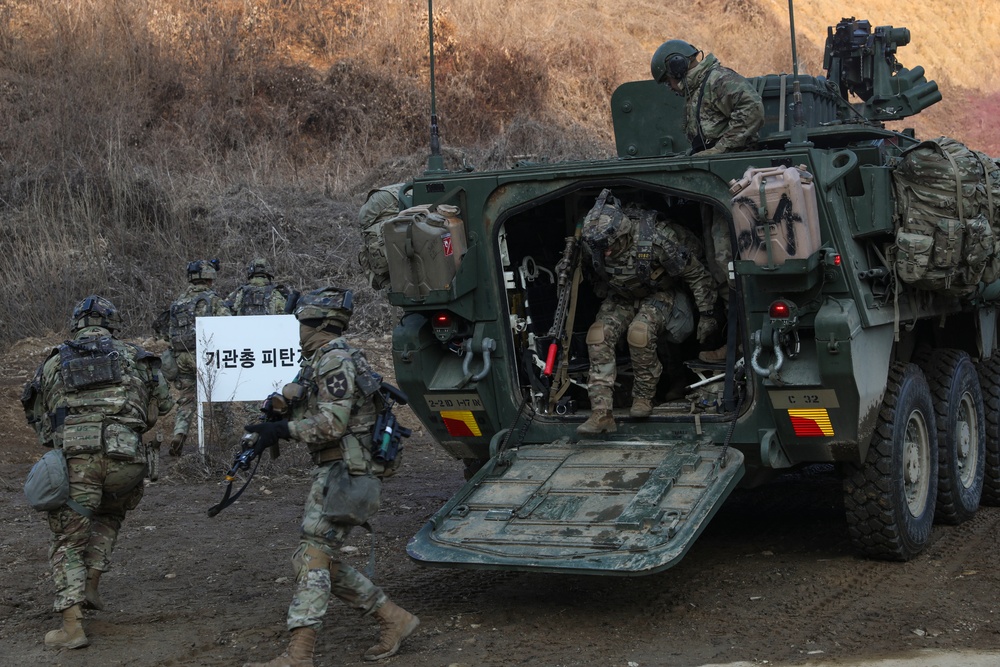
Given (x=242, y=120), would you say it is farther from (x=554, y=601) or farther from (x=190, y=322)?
(x=554, y=601)

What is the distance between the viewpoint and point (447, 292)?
272 inches

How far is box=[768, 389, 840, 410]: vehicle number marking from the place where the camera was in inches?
249

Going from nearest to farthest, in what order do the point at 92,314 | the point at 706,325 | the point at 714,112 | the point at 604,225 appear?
the point at 92,314 → the point at 604,225 → the point at 706,325 → the point at 714,112

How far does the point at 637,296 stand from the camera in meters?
7.18

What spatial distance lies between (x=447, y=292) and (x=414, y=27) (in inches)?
528

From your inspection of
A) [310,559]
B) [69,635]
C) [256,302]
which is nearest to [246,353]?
[256,302]

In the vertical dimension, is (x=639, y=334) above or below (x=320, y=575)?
above

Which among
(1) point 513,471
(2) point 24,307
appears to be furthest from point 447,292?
(2) point 24,307

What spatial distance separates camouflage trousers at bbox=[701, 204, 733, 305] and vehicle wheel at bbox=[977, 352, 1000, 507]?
8.15ft

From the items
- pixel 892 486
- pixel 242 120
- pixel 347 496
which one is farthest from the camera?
pixel 242 120

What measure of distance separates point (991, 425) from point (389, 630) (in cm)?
486

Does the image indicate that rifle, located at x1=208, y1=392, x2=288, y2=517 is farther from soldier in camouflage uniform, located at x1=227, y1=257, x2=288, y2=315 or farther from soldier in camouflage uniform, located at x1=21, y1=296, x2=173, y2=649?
soldier in camouflage uniform, located at x1=227, y1=257, x2=288, y2=315

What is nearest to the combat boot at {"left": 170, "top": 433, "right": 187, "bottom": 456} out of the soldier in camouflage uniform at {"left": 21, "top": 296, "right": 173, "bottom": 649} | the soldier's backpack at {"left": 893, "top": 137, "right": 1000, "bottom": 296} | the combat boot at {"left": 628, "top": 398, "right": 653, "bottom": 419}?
the soldier in camouflage uniform at {"left": 21, "top": 296, "right": 173, "bottom": 649}

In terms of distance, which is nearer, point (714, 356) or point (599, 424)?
point (599, 424)
